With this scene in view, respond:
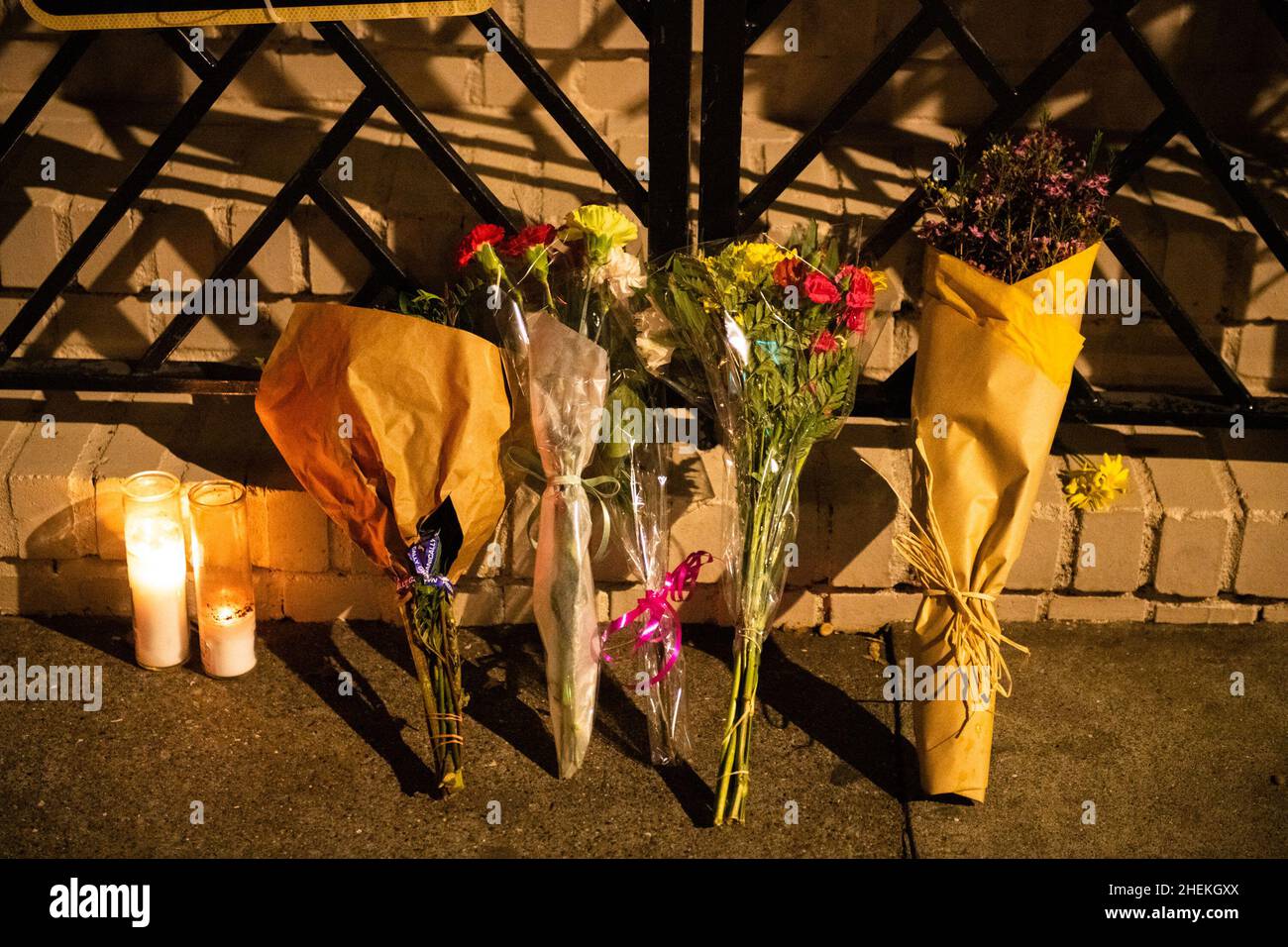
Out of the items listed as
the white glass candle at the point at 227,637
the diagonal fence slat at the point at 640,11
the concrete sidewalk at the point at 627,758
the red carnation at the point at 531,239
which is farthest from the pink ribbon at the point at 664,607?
the diagonal fence slat at the point at 640,11

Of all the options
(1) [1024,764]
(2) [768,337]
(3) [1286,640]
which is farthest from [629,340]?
(3) [1286,640]

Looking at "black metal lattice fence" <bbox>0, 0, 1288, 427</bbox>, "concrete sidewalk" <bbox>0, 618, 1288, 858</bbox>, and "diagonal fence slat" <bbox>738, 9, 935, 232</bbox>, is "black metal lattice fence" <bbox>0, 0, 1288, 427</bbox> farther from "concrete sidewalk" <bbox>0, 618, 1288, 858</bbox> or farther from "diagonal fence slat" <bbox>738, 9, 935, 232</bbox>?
"concrete sidewalk" <bbox>0, 618, 1288, 858</bbox>

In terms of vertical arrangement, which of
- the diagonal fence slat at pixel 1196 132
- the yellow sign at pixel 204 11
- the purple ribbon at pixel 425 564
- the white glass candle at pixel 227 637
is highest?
the yellow sign at pixel 204 11

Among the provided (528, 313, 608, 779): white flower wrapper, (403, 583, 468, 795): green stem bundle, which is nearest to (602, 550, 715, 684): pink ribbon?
(528, 313, 608, 779): white flower wrapper

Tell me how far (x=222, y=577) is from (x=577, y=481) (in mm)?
888

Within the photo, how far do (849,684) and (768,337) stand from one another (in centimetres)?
94

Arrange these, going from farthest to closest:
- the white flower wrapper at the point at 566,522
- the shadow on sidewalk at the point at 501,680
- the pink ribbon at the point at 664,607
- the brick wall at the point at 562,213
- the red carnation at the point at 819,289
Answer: the brick wall at the point at 562,213 < the shadow on sidewalk at the point at 501,680 < the pink ribbon at the point at 664,607 < the white flower wrapper at the point at 566,522 < the red carnation at the point at 819,289

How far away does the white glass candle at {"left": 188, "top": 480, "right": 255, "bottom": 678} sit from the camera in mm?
3191

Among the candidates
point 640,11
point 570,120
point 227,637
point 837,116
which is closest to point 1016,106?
point 837,116

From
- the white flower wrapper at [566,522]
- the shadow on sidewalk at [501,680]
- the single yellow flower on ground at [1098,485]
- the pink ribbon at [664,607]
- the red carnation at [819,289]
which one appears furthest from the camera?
the single yellow flower on ground at [1098,485]

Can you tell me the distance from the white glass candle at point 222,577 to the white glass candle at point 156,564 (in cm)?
4

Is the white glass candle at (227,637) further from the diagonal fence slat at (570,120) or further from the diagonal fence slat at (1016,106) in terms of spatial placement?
the diagonal fence slat at (1016,106)

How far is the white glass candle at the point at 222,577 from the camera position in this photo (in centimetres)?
319

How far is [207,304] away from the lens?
3.42 meters
